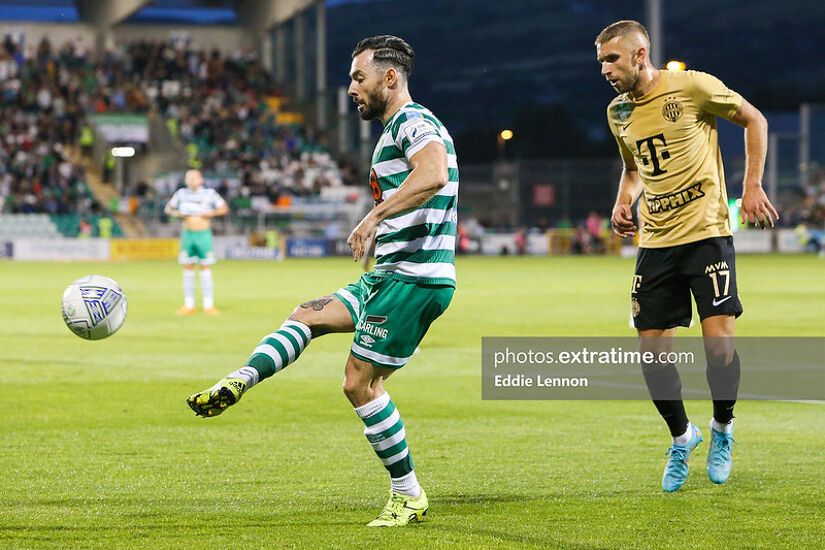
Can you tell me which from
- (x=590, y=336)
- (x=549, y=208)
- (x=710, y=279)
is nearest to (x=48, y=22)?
→ (x=549, y=208)

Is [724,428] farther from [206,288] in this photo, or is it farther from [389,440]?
[206,288]

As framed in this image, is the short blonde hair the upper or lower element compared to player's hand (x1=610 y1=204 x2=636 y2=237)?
upper

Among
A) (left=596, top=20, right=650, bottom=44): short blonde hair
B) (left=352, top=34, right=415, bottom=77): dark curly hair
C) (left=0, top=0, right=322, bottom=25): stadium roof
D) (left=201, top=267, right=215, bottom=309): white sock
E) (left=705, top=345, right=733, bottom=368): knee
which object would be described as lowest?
(left=201, top=267, right=215, bottom=309): white sock

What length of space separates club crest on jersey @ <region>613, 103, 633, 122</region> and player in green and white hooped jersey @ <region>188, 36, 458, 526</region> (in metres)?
1.51

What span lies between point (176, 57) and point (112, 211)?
13.8 metres

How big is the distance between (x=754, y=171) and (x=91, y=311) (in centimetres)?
379

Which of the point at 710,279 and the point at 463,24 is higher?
the point at 463,24

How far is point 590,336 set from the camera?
14891 millimetres

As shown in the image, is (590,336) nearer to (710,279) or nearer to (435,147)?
(710,279)

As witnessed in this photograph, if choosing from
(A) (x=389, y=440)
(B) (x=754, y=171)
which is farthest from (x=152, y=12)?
(A) (x=389, y=440)

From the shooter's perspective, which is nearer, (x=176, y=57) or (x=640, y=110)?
(x=640, y=110)

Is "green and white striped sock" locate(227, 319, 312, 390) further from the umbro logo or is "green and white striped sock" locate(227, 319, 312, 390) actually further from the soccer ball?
the umbro logo

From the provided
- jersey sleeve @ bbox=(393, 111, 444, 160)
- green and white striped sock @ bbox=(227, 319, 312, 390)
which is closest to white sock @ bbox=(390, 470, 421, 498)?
green and white striped sock @ bbox=(227, 319, 312, 390)

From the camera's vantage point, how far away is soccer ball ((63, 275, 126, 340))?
22.2 feet
